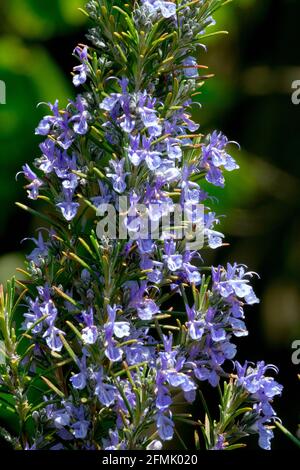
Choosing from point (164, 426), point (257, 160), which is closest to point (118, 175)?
point (164, 426)

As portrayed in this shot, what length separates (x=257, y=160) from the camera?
3930mm

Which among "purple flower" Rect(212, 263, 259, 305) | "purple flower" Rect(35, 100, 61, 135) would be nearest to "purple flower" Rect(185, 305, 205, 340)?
"purple flower" Rect(212, 263, 259, 305)

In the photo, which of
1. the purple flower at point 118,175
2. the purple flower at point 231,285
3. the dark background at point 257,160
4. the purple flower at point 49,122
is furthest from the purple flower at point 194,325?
the dark background at point 257,160

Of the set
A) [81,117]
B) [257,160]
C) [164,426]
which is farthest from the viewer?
[257,160]

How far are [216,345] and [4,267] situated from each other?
2206mm

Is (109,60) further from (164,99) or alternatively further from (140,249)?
(140,249)

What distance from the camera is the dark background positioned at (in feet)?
11.3

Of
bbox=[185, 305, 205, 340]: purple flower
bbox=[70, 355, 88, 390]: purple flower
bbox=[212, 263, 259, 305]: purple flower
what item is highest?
bbox=[212, 263, 259, 305]: purple flower

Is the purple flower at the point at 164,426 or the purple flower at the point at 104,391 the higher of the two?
the purple flower at the point at 104,391

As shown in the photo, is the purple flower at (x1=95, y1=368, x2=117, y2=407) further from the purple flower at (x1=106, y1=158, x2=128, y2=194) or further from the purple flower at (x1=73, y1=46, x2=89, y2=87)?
the purple flower at (x1=73, y1=46, x2=89, y2=87)

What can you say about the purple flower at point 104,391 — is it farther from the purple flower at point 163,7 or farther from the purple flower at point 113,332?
the purple flower at point 163,7

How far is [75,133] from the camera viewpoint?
4.16 ft

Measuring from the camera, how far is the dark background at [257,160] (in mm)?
3449

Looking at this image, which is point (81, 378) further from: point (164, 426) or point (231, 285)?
point (231, 285)
